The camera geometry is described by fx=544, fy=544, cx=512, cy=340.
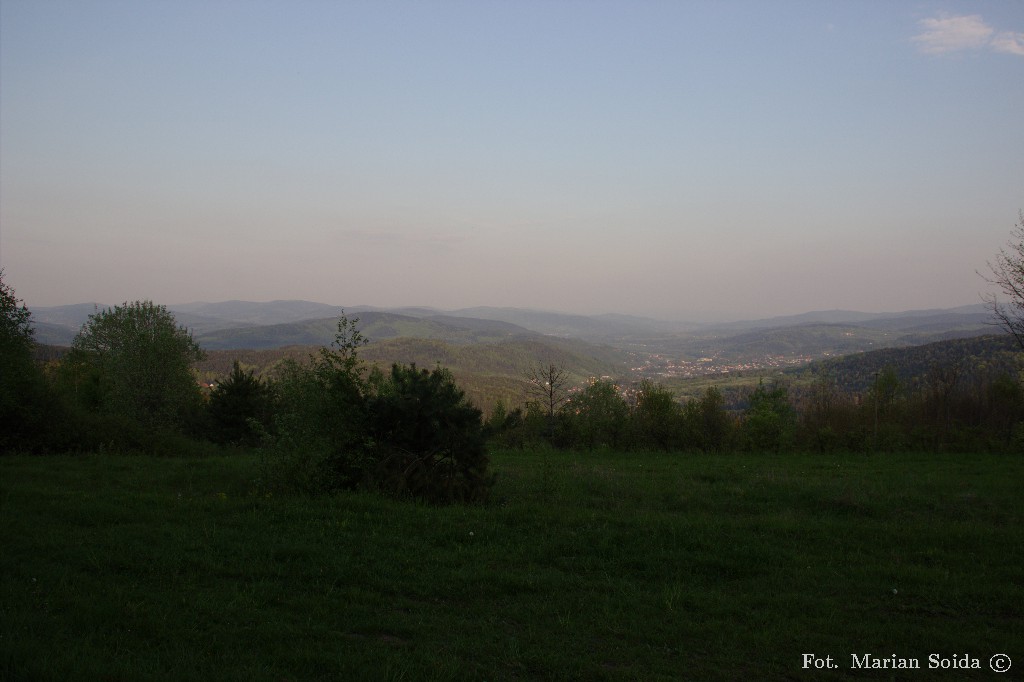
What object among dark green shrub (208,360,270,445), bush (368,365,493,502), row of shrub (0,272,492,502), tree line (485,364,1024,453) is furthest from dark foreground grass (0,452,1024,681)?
tree line (485,364,1024,453)

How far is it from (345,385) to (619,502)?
7305 mm

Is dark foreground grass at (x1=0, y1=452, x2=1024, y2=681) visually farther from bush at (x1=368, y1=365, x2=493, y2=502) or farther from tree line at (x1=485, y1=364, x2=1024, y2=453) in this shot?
tree line at (x1=485, y1=364, x2=1024, y2=453)

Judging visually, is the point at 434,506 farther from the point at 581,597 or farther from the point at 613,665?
the point at 613,665

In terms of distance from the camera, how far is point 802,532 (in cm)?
1015

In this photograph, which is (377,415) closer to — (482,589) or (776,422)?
(482,589)

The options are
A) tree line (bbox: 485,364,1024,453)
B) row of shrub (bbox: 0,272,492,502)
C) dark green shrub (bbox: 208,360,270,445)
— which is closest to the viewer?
row of shrub (bbox: 0,272,492,502)

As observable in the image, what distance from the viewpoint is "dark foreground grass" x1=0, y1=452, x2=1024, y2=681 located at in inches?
206

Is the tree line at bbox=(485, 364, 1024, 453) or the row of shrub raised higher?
the row of shrub

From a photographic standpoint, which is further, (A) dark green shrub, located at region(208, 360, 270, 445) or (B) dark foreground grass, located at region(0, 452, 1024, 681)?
(A) dark green shrub, located at region(208, 360, 270, 445)

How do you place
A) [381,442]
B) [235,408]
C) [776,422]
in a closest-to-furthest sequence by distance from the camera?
[381,442] < [235,408] < [776,422]

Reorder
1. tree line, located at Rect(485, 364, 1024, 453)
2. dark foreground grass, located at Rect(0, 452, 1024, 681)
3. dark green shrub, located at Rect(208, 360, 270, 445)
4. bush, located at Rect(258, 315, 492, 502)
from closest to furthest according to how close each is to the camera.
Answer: dark foreground grass, located at Rect(0, 452, 1024, 681) → bush, located at Rect(258, 315, 492, 502) → tree line, located at Rect(485, 364, 1024, 453) → dark green shrub, located at Rect(208, 360, 270, 445)

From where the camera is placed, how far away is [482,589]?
23.6 ft

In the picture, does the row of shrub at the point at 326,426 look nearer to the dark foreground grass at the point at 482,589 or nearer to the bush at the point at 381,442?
the bush at the point at 381,442

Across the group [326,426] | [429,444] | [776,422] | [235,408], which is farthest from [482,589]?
[776,422]
